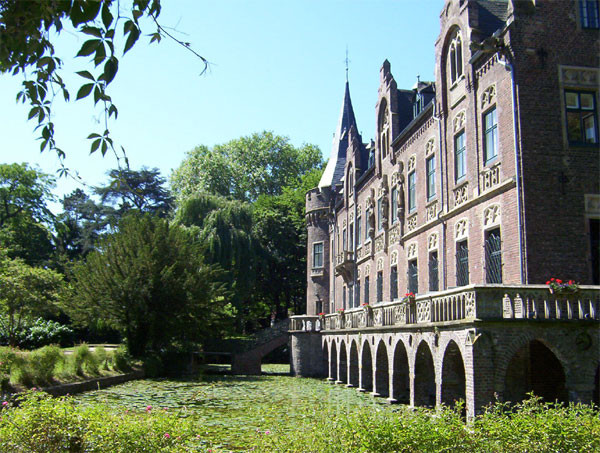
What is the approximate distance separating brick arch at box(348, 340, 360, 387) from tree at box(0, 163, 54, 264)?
114 feet

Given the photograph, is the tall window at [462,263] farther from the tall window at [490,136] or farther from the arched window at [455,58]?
the arched window at [455,58]

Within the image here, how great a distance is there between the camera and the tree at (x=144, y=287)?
29.2m

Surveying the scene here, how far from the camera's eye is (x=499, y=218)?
50.7 feet

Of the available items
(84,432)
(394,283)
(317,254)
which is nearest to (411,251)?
(394,283)

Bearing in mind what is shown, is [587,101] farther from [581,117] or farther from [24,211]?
[24,211]

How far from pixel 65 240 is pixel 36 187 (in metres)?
5.99

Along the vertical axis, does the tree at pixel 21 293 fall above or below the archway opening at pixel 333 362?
above

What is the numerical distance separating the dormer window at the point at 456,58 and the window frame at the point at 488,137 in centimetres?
255

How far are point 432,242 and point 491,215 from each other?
4.77m

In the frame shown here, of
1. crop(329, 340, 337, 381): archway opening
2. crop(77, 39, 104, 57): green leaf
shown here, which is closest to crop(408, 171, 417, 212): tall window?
crop(329, 340, 337, 381): archway opening

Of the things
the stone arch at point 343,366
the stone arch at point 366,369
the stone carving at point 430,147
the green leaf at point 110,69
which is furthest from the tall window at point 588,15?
the stone arch at point 343,366

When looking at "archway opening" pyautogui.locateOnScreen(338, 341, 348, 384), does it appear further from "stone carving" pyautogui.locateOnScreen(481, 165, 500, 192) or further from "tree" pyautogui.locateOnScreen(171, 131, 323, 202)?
"tree" pyautogui.locateOnScreen(171, 131, 323, 202)

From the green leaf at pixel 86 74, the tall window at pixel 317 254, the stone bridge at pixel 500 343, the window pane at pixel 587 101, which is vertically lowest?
the stone bridge at pixel 500 343

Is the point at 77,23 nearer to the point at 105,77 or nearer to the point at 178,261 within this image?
the point at 105,77
